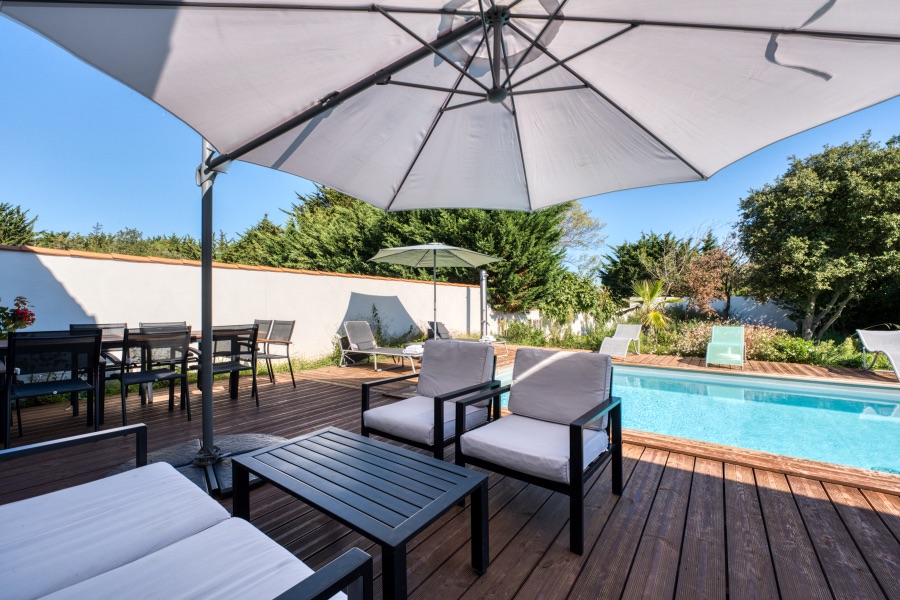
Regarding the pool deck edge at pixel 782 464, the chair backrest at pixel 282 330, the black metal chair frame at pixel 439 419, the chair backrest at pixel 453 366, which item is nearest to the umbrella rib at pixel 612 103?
the chair backrest at pixel 453 366

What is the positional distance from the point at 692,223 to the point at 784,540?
14193 mm

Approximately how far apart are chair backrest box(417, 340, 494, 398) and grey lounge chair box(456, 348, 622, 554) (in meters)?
0.24

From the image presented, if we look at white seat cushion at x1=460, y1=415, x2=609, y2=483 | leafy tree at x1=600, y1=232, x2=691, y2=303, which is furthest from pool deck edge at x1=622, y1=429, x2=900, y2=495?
leafy tree at x1=600, y1=232, x2=691, y2=303

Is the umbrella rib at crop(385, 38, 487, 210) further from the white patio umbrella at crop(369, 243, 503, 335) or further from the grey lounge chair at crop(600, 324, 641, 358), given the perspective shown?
the grey lounge chair at crop(600, 324, 641, 358)

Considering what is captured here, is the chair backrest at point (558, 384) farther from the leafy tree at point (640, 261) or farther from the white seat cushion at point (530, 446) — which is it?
the leafy tree at point (640, 261)

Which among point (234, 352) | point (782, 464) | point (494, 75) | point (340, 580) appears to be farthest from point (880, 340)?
point (234, 352)

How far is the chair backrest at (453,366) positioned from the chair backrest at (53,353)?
283 cm

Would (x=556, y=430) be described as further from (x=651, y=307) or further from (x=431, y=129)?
(x=651, y=307)

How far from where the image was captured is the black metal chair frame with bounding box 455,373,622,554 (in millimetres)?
1808

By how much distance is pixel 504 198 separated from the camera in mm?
3219

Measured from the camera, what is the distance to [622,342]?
8.05 m

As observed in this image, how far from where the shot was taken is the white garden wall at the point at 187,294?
462cm

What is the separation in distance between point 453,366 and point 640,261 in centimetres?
1289

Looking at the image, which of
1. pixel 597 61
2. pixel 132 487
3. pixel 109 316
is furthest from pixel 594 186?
pixel 109 316
